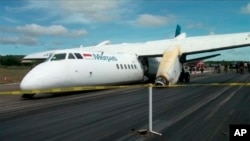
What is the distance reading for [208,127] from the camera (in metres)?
9.28

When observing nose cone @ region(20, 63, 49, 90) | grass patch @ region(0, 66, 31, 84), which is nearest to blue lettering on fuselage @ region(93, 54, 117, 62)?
nose cone @ region(20, 63, 49, 90)

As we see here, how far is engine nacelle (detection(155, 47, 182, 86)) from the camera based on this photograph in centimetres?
2373

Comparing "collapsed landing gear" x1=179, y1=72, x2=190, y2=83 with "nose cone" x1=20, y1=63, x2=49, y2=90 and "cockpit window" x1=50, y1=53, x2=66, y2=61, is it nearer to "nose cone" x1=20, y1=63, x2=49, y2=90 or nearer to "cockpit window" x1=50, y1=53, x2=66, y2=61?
"cockpit window" x1=50, y1=53, x2=66, y2=61

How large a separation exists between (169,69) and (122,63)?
388cm

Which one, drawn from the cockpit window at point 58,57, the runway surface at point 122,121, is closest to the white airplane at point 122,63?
the cockpit window at point 58,57

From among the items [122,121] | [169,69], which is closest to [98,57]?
[169,69]

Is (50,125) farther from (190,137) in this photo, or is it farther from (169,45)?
(169,45)

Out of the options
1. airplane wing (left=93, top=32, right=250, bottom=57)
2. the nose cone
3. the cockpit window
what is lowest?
the nose cone

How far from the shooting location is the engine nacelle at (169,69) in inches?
934

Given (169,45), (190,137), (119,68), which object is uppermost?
(169,45)

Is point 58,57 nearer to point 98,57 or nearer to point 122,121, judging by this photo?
point 98,57

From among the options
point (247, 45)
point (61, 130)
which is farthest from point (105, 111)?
point (247, 45)

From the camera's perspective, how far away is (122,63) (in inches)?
1046

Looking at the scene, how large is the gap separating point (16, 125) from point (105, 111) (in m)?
3.34
